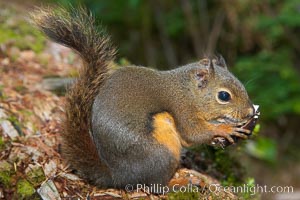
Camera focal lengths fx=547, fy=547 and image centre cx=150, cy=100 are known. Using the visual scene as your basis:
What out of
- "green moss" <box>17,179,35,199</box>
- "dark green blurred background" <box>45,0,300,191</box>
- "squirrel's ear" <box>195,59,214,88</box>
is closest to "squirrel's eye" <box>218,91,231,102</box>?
"squirrel's ear" <box>195,59,214,88</box>

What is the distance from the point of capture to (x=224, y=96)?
361 centimetres

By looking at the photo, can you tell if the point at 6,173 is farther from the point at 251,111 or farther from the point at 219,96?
the point at 251,111

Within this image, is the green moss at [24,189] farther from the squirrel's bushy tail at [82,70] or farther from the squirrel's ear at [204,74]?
the squirrel's ear at [204,74]

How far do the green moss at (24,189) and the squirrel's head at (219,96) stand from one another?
46.8 inches

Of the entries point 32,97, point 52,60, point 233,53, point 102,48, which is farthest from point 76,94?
point 233,53

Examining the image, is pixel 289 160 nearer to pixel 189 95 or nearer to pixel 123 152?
pixel 189 95

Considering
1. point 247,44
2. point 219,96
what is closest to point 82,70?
point 219,96

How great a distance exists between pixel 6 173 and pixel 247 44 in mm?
4678

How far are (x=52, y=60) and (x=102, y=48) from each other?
6.01ft

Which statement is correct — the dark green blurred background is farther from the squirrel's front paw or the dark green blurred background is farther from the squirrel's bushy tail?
the squirrel's bushy tail

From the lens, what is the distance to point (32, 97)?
422 cm

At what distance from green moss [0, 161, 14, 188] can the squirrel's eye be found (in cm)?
141

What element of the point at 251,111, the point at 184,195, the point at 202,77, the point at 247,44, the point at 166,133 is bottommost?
the point at 184,195

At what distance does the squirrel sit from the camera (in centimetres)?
320
